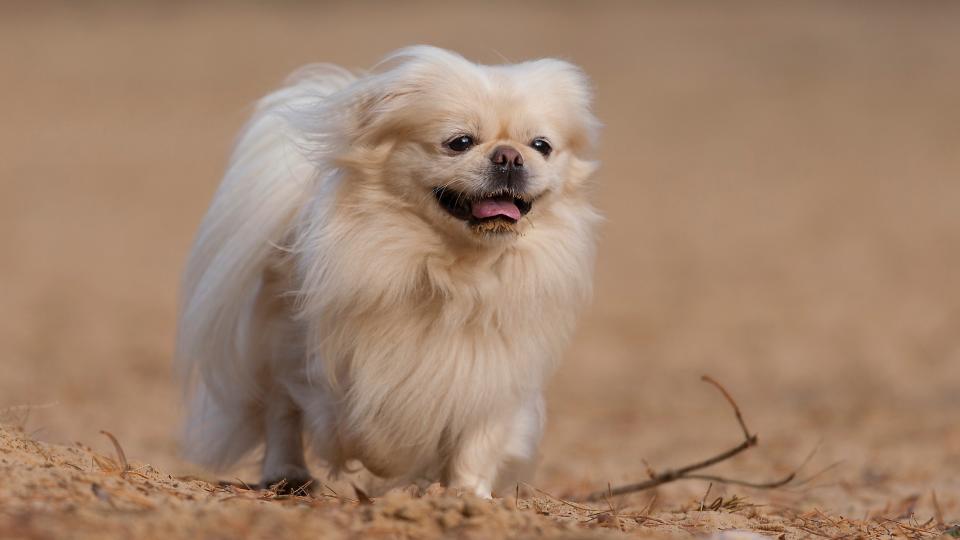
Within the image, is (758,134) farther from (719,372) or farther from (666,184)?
(719,372)

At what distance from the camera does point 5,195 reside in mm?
15688

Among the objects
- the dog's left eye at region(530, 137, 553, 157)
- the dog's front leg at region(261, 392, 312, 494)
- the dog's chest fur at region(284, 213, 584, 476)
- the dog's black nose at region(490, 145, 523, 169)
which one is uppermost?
the dog's left eye at region(530, 137, 553, 157)

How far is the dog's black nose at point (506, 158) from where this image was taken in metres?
4.31

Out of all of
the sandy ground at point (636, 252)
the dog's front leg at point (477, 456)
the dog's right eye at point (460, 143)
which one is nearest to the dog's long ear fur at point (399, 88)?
the dog's right eye at point (460, 143)

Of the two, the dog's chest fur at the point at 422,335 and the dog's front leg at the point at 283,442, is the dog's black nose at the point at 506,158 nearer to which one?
the dog's chest fur at the point at 422,335

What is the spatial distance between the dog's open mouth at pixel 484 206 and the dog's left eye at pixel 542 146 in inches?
7.5

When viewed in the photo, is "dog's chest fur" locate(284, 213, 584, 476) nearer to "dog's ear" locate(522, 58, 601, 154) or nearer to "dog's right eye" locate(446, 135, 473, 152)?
"dog's right eye" locate(446, 135, 473, 152)

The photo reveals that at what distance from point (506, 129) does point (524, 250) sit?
1.28 feet

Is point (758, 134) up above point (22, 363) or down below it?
above

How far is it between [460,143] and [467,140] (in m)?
0.02

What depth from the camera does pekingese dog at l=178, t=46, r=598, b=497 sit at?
441cm

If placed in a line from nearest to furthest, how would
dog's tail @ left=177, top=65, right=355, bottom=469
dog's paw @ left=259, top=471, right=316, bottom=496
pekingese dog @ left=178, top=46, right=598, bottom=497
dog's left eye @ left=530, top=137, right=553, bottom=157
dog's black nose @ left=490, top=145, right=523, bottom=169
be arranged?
dog's black nose @ left=490, top=145, right=523, bottom=169 < pekingese dog @ left=178, top=46, right=598, bottom=497 < dog's left eye @ left=530, top=137, right=553, bottom=157 < dog's paw @ left=259, top=471, right=316, bottom=496 < dog's tail @ left=177, top=65, right=355, bottom=469

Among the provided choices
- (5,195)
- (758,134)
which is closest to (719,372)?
(5,195)

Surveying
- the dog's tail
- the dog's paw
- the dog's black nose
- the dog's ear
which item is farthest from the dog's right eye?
the dog's paw
